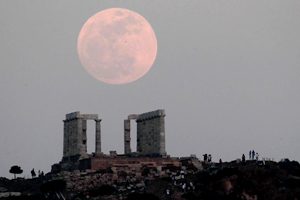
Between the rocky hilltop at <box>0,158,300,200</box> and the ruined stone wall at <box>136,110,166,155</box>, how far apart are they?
955 centimetres

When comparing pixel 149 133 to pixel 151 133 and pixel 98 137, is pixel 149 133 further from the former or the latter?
pixel 98 137

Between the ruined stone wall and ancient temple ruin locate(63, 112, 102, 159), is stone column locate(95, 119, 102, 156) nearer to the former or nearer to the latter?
ancient temple ruin locate(63, 112, 102, 159)

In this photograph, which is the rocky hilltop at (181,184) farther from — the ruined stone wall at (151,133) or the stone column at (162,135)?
the ruined stone wall at (151,133)

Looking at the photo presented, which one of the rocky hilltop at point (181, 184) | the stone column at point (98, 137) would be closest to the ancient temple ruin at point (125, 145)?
the stone column at point (98, 137)

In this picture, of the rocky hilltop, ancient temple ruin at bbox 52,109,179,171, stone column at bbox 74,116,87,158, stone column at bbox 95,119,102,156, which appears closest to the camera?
the rocky hilltop

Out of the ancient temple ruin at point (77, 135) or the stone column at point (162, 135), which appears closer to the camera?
the ancient temple ruin at point (77, 135)

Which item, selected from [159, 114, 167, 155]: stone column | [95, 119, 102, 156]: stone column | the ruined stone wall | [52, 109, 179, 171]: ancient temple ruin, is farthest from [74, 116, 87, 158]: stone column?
[159, 114, 167, 155]: stone column

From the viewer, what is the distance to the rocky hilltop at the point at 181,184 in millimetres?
107125

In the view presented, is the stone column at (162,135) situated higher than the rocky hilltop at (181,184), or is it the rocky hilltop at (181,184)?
the stone column at (162,135)

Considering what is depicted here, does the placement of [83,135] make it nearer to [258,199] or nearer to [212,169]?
[212,169]

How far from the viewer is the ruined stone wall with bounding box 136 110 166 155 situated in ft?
429

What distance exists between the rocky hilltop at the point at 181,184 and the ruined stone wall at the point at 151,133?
9.55m

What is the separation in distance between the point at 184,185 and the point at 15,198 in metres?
23.1

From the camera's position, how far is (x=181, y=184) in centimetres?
10956
